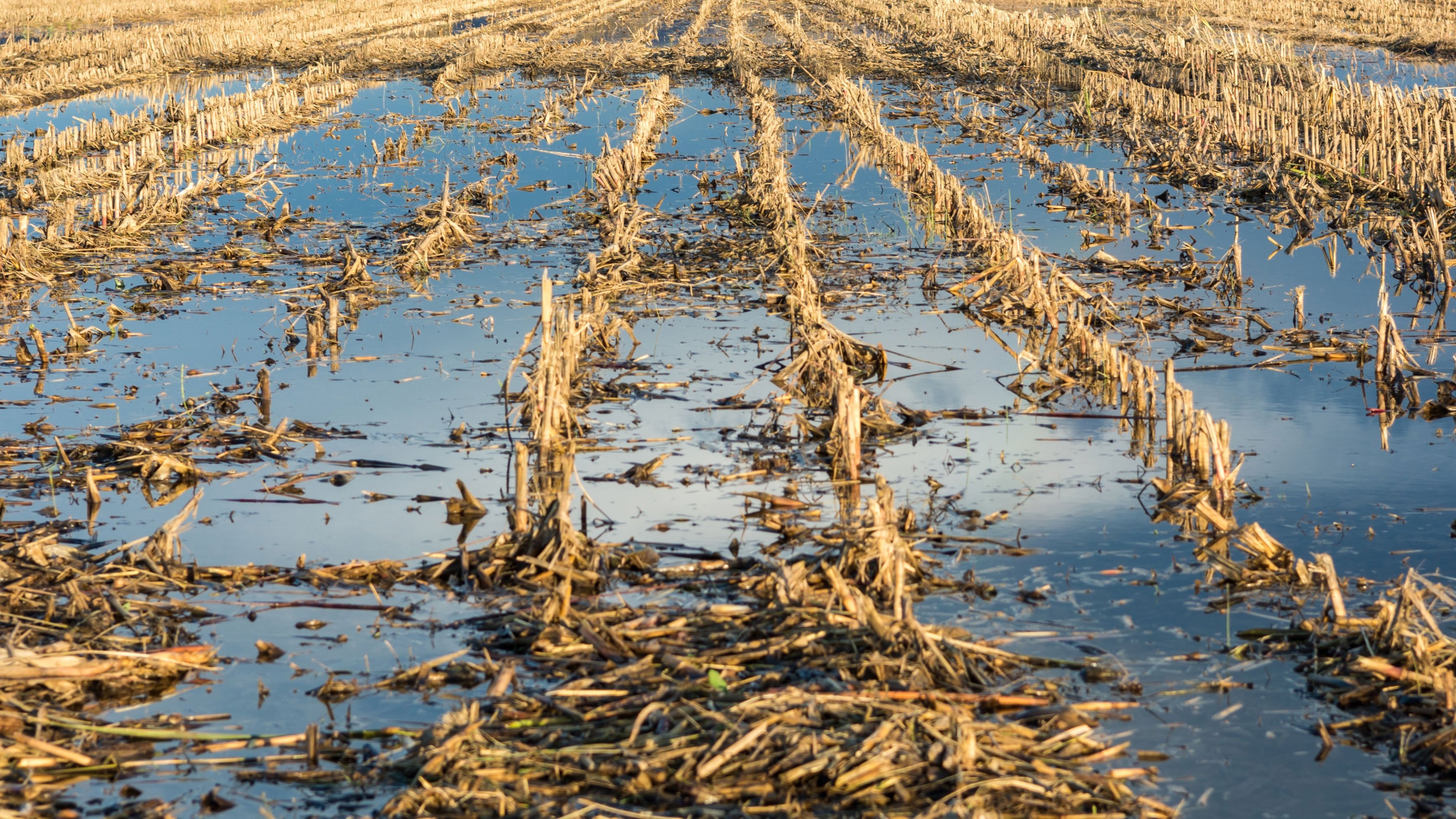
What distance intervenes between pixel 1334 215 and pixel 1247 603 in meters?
9.10

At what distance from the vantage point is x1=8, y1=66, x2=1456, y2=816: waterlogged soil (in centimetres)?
494

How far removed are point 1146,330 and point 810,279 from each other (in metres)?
2.49

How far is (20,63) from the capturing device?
88.3 ft

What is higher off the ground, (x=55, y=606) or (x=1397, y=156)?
(x=1397, y=156)

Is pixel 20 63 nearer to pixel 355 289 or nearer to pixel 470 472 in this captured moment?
pixel 355 289

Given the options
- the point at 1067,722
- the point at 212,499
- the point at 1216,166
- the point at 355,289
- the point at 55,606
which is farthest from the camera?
the point at 1216,166

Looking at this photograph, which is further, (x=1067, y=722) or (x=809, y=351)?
(x=809, y=351)

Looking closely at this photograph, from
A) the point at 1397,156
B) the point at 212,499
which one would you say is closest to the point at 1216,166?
the point at 1397,156

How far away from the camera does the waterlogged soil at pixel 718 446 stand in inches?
194

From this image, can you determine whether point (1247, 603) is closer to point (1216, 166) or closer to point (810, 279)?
point (810, 279)

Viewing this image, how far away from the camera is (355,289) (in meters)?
11.6

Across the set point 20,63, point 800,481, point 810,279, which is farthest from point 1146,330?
point 20,63

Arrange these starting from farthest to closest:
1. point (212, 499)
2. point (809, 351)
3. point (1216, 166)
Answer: point (1216, 166)
point (809, 351)
point (212, 499)

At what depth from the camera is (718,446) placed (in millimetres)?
7879
